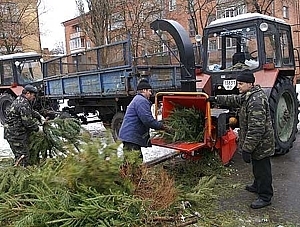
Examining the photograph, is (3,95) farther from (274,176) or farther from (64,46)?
(64,46)

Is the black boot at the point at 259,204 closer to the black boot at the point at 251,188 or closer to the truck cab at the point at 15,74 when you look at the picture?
the black boot at the point at 251,188

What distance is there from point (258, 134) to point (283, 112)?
2.74 metres

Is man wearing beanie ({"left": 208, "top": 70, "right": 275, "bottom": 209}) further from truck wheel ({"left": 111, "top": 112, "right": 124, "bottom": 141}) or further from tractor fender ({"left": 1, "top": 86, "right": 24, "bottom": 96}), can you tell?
tractor fender ({"left": 1, "top": 86, "right": 24, "bottom": 96})

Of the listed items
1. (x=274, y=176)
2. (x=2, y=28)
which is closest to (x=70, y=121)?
(x=274, y=176)

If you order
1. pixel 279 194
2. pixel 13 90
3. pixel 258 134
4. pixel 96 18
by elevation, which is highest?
pixel 96 18

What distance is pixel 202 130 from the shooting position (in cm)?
598

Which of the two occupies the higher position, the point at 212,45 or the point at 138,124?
the point at 212,45

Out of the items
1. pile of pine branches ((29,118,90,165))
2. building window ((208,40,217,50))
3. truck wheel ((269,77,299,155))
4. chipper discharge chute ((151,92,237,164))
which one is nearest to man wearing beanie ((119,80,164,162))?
chipper discharge chute ((151,92,237,164))

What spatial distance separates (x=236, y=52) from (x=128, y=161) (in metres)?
4.22

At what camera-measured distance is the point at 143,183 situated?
13.6 ft

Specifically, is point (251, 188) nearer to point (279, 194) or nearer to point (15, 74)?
point (279, 194)

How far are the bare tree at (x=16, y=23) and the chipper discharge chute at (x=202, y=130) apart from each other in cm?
2234

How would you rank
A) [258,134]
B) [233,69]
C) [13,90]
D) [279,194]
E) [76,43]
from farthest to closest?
[76,43]
[13,90]
[233,69]
[279,194]
[258,134]

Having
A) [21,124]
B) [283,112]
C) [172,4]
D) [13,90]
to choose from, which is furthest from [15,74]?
[172,4]
